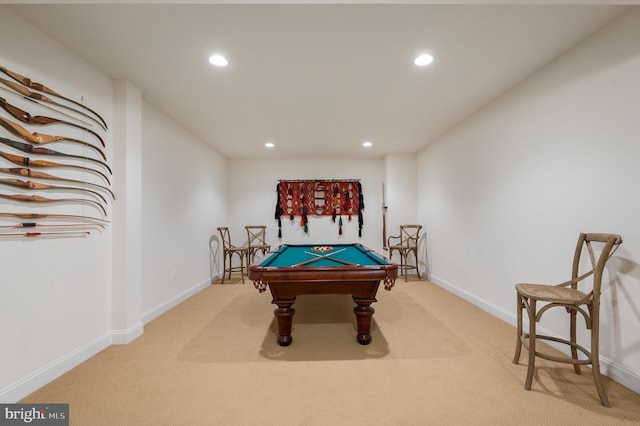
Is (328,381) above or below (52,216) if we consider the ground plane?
below

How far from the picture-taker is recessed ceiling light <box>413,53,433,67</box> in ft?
7.27

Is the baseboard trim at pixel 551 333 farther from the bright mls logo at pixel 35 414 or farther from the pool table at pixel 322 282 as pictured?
the bright mls logo at pixel 35 414

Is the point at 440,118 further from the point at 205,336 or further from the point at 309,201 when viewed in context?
the point at 205,336

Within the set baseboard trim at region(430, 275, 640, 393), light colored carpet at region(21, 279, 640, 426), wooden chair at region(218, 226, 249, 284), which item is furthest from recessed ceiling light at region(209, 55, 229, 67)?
baseboard trim at region(430, 275, 640, 393)

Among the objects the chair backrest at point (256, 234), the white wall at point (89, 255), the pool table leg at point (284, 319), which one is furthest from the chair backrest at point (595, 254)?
the chair backrest at point (256, 234)

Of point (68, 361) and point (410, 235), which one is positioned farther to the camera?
point (410, 235)

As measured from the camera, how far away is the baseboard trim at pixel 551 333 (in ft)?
5.83

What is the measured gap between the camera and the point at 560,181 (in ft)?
7.52

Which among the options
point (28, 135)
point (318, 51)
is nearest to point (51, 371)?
point (28, 135)

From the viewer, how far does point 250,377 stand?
1.98 m

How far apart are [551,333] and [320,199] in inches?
170

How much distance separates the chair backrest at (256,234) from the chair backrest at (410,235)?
9.52 ft

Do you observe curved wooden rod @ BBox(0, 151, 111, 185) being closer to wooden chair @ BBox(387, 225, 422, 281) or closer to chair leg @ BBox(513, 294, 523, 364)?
chair leg @ BBox(513, 294, 523, 364)

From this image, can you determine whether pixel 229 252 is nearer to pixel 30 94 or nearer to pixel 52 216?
pixel 52 216
